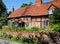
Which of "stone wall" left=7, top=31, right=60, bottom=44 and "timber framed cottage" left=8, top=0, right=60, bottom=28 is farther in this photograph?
"timber framed cottage" left=8, top=0, right=60, bottom=28

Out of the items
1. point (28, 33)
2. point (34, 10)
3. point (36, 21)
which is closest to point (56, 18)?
point (28, 33)

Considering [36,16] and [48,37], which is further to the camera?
[36,16]

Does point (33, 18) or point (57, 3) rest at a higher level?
point (57, 3)

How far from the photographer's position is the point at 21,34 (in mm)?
29422

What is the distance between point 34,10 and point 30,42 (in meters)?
27.2

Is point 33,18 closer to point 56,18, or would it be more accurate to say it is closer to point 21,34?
point 56,18

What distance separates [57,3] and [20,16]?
1192 centimetres

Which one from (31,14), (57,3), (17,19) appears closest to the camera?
(57,3)

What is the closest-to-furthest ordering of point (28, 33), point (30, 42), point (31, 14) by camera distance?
point (30, 42), point (28, 33), point (31, 14)

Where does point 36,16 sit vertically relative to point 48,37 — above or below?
below

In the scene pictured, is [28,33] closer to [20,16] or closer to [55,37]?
[55,37]

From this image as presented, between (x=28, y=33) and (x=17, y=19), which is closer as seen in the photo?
(x=28, y=33)

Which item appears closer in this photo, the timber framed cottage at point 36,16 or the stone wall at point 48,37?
the stone wall at point 48,37

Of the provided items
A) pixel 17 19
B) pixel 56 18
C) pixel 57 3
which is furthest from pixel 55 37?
pixel 17 19
